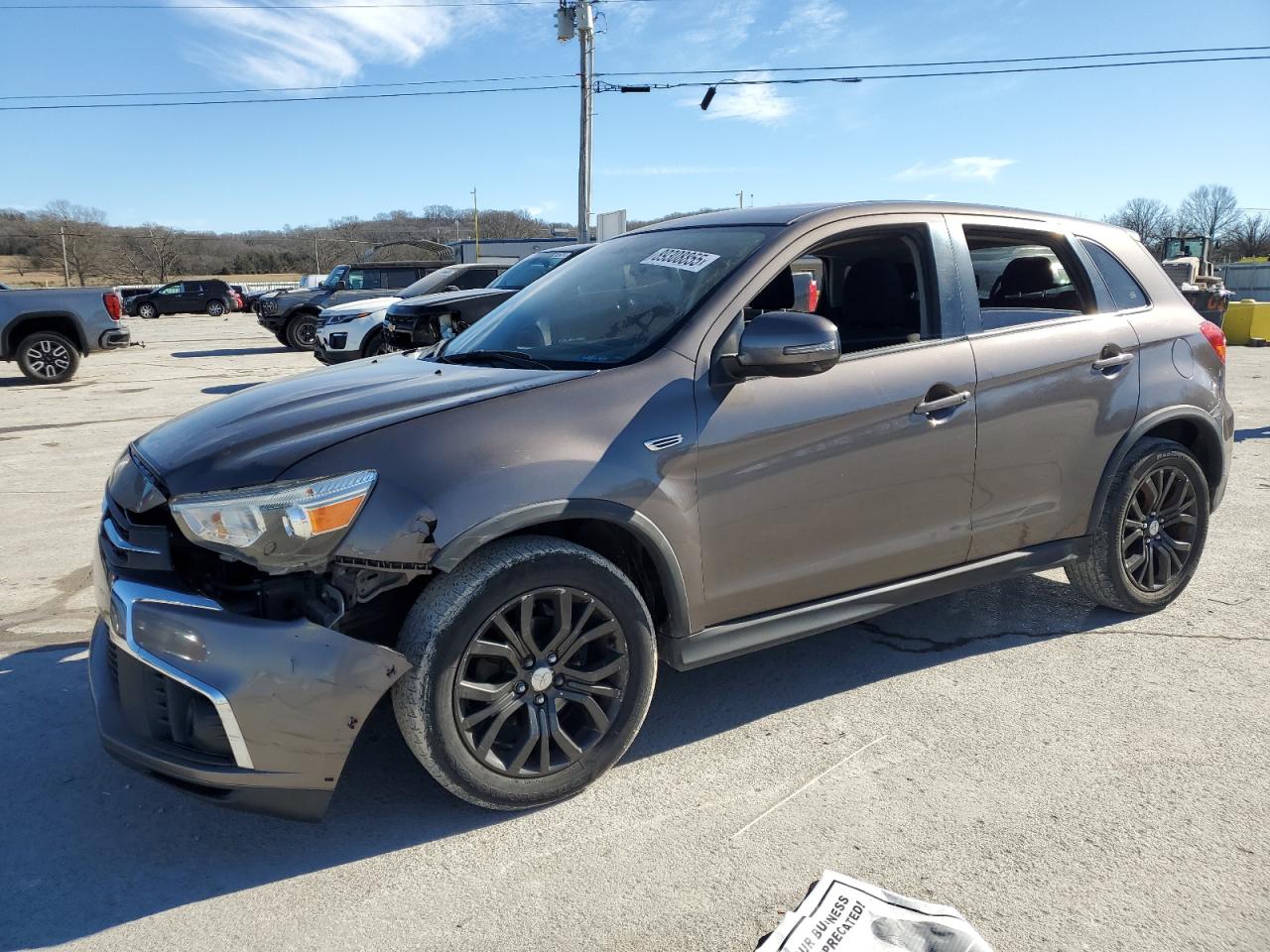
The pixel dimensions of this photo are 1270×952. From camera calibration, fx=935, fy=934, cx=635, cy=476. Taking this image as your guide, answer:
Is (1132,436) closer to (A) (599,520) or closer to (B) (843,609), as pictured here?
(B) (843,609)

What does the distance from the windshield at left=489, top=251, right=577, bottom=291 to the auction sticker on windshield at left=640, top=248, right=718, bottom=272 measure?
7832 millimetres

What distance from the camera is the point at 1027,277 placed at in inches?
166

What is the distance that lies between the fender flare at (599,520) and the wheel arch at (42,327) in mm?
13308

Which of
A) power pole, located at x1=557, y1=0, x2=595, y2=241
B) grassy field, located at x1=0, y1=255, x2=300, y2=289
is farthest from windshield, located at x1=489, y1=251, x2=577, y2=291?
grassy field, located at x1=0, y1=255, x2=300, y2=289

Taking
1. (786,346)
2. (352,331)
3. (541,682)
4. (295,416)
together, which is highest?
(786,346)

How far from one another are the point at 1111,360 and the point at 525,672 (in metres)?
2.81

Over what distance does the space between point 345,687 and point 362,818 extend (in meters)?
0.61

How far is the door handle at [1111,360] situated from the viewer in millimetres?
3873

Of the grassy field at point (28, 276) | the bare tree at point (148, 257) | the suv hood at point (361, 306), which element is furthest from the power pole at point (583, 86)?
the bare tree at point (148, 257)

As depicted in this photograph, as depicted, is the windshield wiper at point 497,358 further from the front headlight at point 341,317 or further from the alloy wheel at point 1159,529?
the front headlight at point 341,317

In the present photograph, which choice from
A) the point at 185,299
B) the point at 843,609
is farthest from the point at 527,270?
the point at 185,299

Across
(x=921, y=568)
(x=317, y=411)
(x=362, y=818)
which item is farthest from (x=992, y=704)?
(x=317, y=411)

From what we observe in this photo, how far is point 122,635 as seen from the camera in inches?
98.3

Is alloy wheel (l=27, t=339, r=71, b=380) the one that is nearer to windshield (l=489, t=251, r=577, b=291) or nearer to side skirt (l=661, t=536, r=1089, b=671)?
windshield (l=489, t=251, r=577, b=291)
